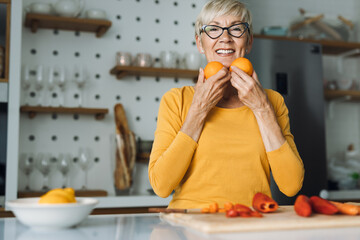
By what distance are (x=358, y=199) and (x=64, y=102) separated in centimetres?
218

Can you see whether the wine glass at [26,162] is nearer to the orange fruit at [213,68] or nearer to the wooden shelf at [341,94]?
the orange fruit at [213,68]

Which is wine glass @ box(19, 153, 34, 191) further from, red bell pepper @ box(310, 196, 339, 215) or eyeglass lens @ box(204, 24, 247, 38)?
red bell pepper @ box(310, 196, 339, 215)

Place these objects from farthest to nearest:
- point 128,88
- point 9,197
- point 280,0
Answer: point 280,0 < point 128,88 < point 9,197

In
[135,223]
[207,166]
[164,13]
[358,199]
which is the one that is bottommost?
[358,199]

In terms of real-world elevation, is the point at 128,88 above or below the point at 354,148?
above

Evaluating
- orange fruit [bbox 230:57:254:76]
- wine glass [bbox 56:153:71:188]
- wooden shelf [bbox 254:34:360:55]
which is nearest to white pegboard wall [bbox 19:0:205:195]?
wine glass [bbox 56:153:71:188]

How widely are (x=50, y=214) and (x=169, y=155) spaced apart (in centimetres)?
43

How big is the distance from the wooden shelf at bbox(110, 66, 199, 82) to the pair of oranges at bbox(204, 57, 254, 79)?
1.49 metres

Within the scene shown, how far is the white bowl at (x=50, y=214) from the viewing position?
86 cm

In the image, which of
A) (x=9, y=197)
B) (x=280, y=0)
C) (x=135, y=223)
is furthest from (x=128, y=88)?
(x=135, y=223)

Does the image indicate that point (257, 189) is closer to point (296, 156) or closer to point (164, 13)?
point (296, 156)

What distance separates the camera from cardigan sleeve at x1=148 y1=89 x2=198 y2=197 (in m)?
1.21

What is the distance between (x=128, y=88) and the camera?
9.80 ft

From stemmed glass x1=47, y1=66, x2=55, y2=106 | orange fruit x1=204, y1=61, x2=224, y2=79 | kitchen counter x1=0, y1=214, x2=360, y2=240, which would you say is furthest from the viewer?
stemmed glass x1=47, y1=66, x2=55, y2=106
